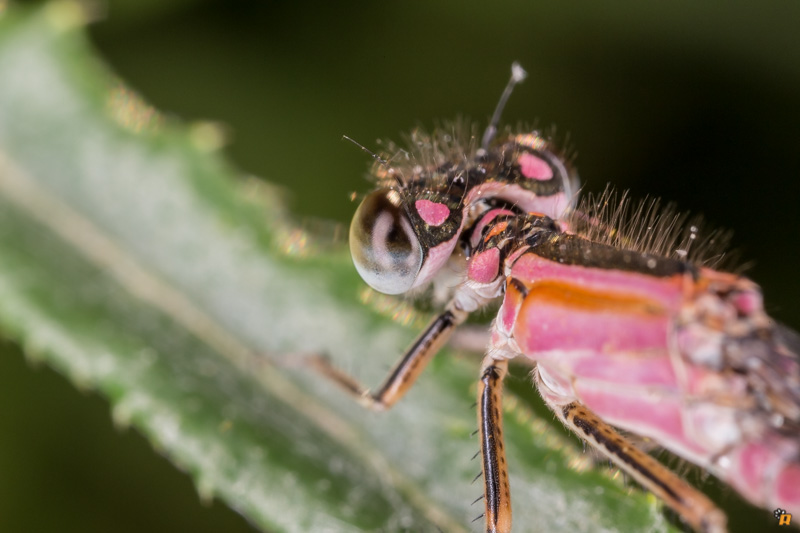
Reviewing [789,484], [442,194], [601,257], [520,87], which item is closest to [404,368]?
[442,194]

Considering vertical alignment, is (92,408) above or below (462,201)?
below

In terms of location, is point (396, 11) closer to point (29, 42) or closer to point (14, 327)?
point (29, 42)

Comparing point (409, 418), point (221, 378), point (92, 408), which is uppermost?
point (409, 418)


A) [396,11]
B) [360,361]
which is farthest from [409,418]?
[396,11]

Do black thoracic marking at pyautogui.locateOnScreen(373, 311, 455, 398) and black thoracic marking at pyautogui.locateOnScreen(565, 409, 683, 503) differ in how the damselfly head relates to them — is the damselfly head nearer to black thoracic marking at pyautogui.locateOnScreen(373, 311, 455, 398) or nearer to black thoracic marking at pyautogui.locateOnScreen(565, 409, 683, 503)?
black thoracic marking at pyautogui.locateOnScreen(373, 311, 455, 398)

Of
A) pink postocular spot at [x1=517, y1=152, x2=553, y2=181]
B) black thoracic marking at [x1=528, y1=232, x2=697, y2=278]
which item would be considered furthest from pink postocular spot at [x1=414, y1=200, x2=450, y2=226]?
pink postocular spot at [x1=517, y1=152, x2=553, y2=181]

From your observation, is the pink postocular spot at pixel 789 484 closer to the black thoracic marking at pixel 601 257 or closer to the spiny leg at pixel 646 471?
the spiny leg at pixel 646 471

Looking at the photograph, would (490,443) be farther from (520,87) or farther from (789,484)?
(520,87)
